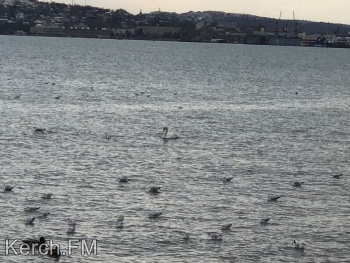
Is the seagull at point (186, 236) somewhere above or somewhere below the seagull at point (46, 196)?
above

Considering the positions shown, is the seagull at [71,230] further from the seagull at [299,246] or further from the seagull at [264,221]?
the seagull at [299,246]

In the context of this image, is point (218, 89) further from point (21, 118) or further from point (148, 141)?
point (148, 141)

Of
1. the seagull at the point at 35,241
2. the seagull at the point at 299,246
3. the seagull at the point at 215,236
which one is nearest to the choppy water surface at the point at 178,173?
the seagull at the point at 299,246

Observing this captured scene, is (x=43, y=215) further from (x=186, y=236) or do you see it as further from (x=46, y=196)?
(x=186, y=236)

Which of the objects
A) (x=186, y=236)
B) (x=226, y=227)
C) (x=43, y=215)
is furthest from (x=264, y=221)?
(x=43, y=215)

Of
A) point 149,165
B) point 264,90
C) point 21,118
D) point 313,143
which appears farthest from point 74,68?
point 149,165

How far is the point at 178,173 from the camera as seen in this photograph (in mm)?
38062

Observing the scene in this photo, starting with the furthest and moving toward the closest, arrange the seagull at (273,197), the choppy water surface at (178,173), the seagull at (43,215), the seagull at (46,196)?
the seagull at (273,197) < the seagull at (46,196) < the seagull at (43,215) < the choppy water surface at (178,173)

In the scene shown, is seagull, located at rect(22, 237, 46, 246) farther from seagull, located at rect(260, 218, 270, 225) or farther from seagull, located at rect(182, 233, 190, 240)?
seagull, located at rect(260, 218, 270, 225)

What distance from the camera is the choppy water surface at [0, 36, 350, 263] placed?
2798 cm

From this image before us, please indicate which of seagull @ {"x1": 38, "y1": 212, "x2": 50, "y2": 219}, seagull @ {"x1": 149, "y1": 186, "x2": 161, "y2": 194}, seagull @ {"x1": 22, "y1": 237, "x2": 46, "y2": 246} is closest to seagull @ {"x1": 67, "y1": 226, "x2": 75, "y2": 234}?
seagull @ {"x1": 22, "y1": 237, "x2": 46, "y2": 246}

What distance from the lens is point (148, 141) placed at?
4731 centimetres

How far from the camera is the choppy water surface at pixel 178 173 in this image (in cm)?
2798

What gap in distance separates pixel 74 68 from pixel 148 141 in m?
74.6
